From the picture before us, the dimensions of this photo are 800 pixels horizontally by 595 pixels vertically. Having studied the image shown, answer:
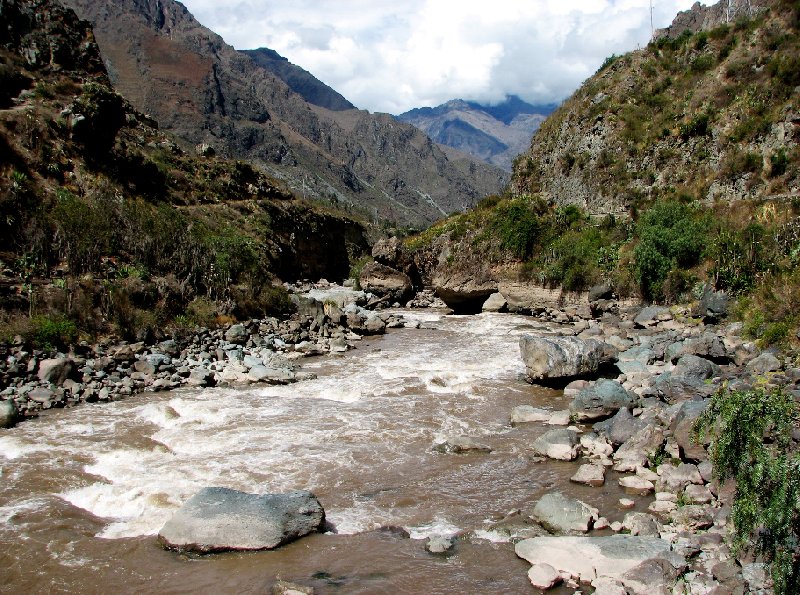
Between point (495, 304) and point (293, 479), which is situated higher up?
point (495, 304)

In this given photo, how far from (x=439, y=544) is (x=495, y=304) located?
92.4ft

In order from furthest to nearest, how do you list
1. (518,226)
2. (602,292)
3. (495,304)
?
(518,226) → (495,304) → (602,292)

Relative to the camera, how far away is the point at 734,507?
6.96 m

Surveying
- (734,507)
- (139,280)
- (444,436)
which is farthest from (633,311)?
(139,280)

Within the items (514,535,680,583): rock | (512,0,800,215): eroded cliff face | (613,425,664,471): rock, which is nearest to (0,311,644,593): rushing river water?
(514,535,680,583): rock

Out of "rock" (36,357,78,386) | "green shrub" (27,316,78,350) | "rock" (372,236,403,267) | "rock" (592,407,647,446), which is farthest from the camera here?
"rock" (372,236,403,267)

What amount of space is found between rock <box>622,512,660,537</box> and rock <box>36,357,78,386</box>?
15872 millimetres

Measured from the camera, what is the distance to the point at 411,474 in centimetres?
1111

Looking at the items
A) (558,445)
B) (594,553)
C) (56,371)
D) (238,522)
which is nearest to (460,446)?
(558,445)

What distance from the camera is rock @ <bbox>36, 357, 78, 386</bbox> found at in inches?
625

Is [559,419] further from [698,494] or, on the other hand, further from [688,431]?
[698,494]

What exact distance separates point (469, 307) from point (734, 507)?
1215 inches

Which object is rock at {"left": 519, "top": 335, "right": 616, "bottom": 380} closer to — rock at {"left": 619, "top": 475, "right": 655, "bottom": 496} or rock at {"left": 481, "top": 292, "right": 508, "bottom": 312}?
rock at {"left": 619, "top": 475, "right": 655, "bottom": 496}

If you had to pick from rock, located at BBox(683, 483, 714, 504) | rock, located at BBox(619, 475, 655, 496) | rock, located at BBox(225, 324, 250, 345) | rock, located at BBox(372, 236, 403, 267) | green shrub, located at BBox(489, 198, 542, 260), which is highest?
green shrub, located at BBox(489, 198, 542, 260)
